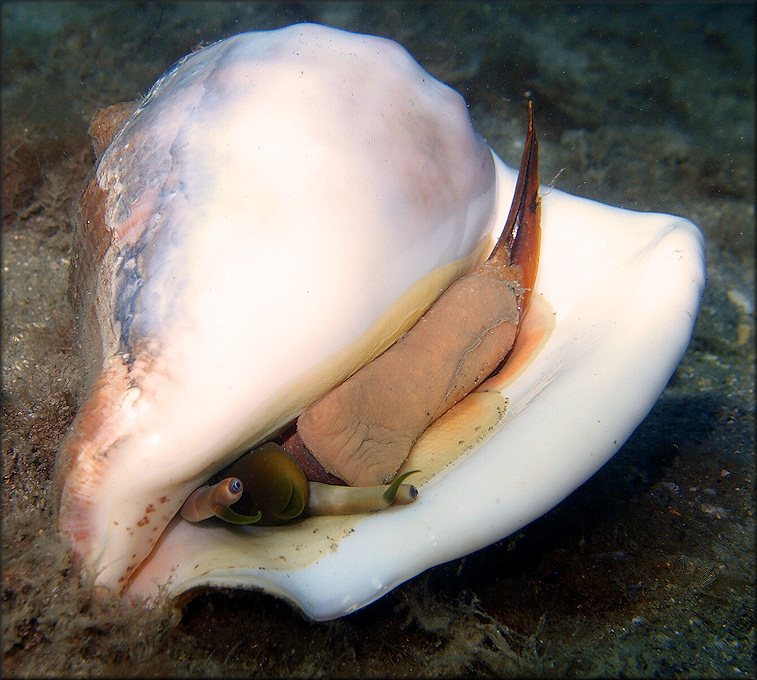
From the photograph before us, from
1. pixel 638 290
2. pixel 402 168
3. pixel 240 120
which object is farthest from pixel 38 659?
pixel 638 290

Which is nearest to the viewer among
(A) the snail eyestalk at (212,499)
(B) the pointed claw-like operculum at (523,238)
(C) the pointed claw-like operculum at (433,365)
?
(A) the snail eyestalk at (212,499)

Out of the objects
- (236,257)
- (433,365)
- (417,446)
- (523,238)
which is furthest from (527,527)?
(236,257)

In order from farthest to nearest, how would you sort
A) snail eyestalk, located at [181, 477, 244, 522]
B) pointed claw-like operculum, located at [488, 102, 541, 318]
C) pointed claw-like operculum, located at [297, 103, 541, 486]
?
pointed claw-like operculum, located at [488, 102, 541, 318], pointed claw-like operculum, located at [297, 103, 541, 486], snail eyestalk, located at [181, 477, 244, 522]

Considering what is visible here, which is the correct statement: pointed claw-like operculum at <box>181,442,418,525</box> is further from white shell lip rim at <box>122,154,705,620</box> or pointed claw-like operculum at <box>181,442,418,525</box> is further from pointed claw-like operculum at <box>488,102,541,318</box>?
pointed claw-like operculum at <box>488,102,541,318</box>

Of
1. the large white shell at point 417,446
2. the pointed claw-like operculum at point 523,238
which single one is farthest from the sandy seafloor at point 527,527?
the pointed claw-like operculum at point 523,238

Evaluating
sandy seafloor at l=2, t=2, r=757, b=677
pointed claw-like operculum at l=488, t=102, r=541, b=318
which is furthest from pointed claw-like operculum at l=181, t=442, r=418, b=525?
pointed claw-like operculum at l=488, t=102, r=541, b=318

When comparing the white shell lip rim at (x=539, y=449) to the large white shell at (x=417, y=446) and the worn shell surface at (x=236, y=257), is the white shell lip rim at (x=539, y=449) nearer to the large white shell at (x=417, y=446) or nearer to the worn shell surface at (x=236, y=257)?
the large white shell at (x=417, y=446)

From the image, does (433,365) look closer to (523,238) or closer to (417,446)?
(417,446)
